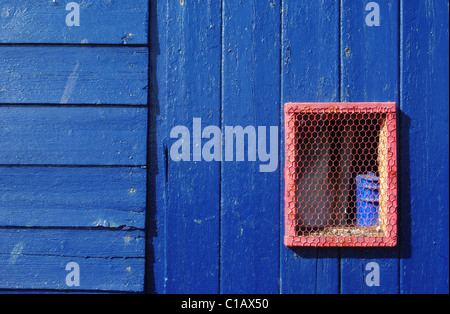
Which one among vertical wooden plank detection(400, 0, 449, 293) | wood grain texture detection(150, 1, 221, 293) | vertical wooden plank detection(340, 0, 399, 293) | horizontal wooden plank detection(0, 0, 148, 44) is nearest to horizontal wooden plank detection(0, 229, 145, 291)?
wood grain texture detection(150, 1, 221, 293)

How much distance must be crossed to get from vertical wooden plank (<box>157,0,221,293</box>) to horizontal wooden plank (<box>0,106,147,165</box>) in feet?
0.43

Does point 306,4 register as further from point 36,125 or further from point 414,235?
point 36,125

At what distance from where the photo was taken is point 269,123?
1.39 metres

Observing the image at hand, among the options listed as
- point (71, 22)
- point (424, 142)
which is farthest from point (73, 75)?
point (424, 142)

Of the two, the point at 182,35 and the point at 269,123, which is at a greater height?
the point at 182,35

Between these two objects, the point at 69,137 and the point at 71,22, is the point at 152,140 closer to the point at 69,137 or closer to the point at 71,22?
the point at 69,137

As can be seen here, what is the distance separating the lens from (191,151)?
1397mm

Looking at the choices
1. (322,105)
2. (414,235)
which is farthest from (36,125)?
(414,235)

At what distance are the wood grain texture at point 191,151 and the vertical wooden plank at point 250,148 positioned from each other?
0.04 meters

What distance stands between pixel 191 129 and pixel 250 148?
22 centimetres

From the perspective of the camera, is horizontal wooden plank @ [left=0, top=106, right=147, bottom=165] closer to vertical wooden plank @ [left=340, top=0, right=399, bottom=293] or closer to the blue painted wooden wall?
the blue painted wooden wall

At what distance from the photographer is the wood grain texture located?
1.39 m

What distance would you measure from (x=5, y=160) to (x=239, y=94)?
0.85 metres

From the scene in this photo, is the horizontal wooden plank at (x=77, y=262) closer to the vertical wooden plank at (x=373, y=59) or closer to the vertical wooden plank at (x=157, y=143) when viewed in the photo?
the vertical wooden plank at (x=157, y=143)
